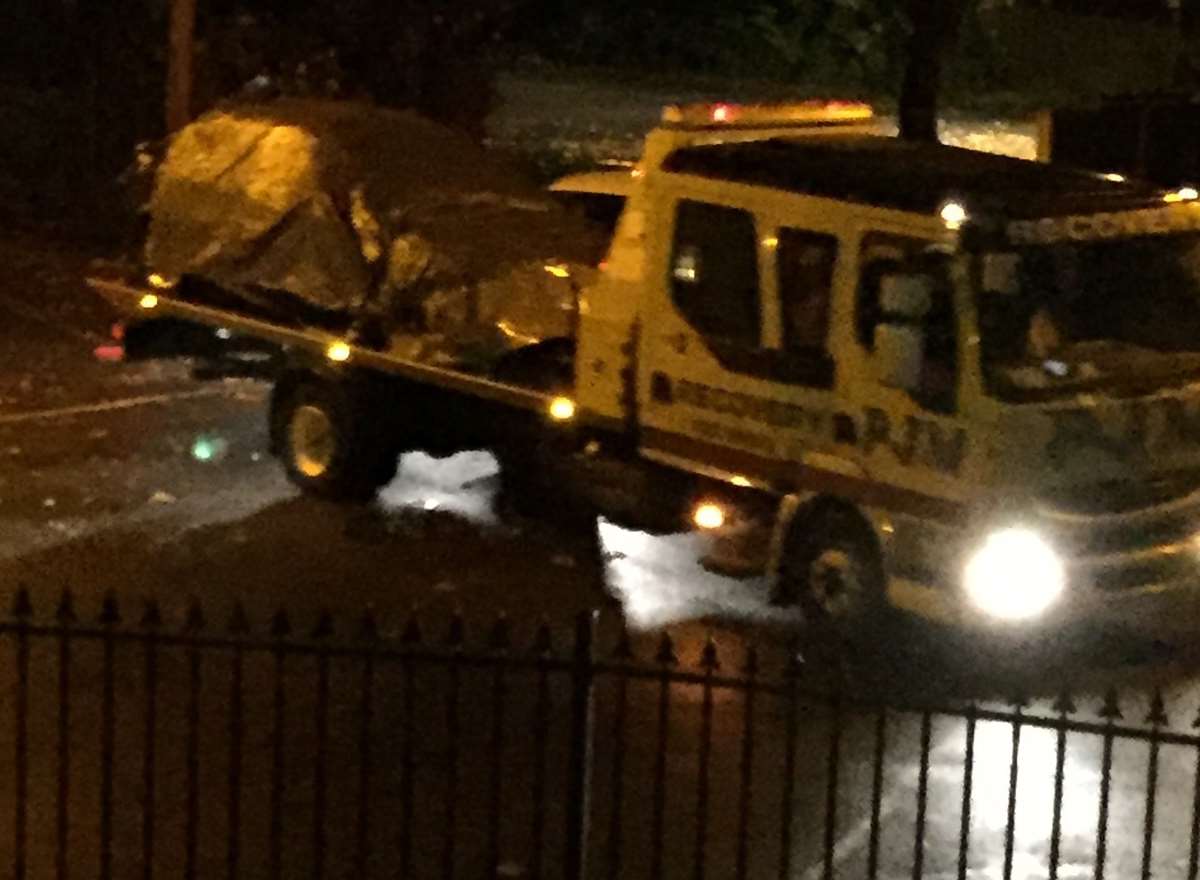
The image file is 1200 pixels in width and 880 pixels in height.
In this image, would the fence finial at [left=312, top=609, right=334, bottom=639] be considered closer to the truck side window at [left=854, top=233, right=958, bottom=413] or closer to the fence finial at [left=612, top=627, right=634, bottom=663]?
the fence finial at [left=612, top=627, right=634, bottom=663]

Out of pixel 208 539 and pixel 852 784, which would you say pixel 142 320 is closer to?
pixel 208 539

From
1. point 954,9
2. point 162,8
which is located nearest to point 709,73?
point 162,8

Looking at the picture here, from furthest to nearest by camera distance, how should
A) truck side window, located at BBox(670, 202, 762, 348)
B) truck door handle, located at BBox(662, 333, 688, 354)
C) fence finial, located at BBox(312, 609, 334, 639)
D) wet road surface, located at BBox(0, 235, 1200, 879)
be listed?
truck door handle, located at BBox(662, 333, 688, 354) < truck side window, located at BBox(670, 202, 762, 348) < wet road surface, located at BBox(0, 235, 1200, 879) < fence finial, located at BBox(312, 609, 334, 639)

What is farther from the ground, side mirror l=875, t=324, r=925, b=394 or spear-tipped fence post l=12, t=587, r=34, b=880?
side mirror l=875, t=324, r=925, b=394

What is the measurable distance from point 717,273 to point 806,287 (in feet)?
1.71

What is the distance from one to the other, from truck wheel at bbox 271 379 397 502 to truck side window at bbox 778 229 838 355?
3.11m

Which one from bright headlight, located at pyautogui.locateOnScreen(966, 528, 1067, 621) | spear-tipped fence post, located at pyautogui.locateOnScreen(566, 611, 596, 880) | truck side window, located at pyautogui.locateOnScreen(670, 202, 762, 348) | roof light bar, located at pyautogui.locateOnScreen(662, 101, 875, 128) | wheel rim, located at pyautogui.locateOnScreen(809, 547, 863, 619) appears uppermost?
roof light bar, located at pyautogui.locateOnScreen(662, 101, 875, 128)

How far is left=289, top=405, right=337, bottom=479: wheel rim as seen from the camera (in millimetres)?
12891

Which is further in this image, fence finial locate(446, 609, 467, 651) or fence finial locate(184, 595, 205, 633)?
fence finial locate(184, 595, 205, 633)

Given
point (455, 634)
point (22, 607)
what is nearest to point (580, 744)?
point (455, 634)

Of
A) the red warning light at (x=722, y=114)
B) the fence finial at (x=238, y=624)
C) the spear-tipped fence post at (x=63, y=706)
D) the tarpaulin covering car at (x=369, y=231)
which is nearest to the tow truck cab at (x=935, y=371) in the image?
the red warning light at (x=722, y=114)

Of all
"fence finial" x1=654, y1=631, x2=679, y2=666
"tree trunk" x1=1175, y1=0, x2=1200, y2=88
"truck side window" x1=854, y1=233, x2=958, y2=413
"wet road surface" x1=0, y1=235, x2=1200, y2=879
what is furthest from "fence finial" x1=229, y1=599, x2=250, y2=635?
"tree trunk" x1=1175, y1=0, x2=1200, y2=88

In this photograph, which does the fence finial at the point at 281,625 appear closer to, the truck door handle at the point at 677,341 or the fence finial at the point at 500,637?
the fence finial at the point at 500,637

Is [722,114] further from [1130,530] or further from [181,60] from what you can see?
[181,60]
